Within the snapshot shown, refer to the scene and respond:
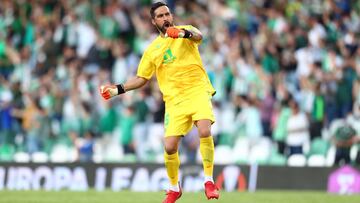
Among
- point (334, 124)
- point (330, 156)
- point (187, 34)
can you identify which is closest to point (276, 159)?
point (330, 156)

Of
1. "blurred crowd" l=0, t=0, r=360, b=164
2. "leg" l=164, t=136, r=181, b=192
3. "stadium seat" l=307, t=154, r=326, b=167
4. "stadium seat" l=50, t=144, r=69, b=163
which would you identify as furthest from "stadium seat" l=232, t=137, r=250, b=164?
"leg" l=164, t=136, r=181, b=192

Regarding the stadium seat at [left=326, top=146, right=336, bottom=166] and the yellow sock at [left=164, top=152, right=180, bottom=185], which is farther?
the stadium seat at [left=326, top=146, right=336, bottom=166]

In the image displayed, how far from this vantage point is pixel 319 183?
66.2ft

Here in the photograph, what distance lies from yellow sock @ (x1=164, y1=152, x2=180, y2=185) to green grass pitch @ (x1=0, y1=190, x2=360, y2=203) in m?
1.80

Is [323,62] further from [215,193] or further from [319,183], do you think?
[215,193]

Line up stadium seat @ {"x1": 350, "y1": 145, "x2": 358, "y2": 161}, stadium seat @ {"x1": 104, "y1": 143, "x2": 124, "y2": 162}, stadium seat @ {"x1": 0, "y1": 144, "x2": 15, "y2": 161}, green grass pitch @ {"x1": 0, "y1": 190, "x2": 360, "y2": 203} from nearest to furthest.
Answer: green grass pitch @ {"x1": 0, "y1": 190, "x2": 360, "y2": 203}, stadium seat @ {"x1": 350, "y1": 145, "x2": 358, "y2": 161}, stadium seat @ {"x1": 104, "y1": 143, "x2": 124, "y2": 162}, stadium seat @ {"x1": 0, "y1": 144, "x2": 15, "y2": 161}

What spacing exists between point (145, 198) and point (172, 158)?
2902mm

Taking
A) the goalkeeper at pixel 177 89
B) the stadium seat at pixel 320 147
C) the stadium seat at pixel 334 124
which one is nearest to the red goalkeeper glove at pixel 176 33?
the goalkeeper at pixel 177 89

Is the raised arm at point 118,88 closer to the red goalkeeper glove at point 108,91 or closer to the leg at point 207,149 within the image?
the red goalkeeper glove at point 108,91

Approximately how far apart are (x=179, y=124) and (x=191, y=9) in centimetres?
1214

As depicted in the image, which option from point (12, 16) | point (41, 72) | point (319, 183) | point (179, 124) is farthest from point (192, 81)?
point (12, 16)

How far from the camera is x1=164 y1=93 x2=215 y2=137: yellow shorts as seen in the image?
13.6 metres

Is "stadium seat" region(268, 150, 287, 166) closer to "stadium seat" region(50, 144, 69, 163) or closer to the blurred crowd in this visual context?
the blurred crowd

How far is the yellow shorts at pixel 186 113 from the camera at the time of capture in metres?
13.6
